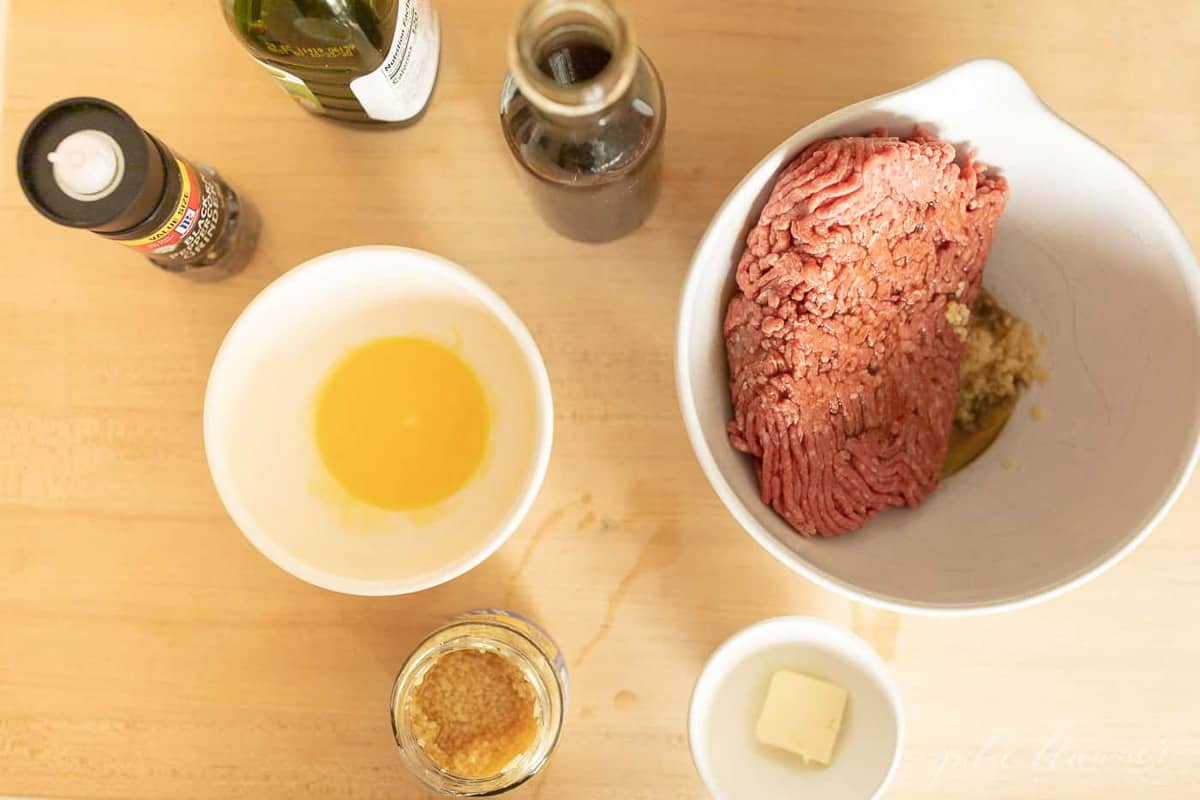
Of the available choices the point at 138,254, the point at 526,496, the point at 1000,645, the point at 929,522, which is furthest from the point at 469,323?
the point at 1000,645

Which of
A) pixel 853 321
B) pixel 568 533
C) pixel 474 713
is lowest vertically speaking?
pixel 474 713

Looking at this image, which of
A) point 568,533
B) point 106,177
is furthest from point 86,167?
point 568,533

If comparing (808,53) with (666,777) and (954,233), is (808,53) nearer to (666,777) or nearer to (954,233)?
(954,233)

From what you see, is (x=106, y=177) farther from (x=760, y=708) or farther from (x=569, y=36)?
(x=760, y=708)

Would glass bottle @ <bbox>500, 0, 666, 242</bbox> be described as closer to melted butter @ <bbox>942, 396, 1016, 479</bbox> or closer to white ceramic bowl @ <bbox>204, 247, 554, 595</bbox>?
white ceramic bowl @ <bbox>204, 247, 554, 595</bbox>

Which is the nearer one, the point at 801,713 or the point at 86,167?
the point at 86,167

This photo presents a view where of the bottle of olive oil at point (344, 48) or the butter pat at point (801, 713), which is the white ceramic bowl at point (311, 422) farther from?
the butter pat at point (801, 713)

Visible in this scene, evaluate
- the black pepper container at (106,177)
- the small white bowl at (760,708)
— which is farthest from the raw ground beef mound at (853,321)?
the black pepper container at (106,177)
